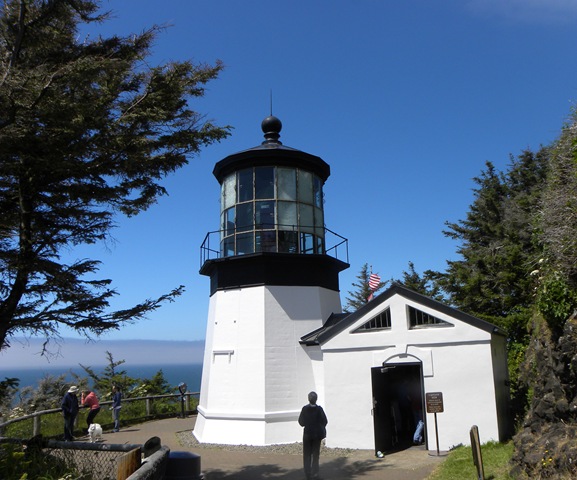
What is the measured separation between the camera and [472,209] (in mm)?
25594

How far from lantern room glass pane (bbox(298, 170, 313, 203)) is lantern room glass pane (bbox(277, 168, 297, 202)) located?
7.5 inches

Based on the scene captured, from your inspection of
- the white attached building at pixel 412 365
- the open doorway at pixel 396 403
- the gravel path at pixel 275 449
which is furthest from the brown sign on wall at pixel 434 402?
the gravel path at pixel 275 449

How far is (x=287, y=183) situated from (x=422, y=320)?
210 inches

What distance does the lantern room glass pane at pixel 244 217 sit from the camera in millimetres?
14031

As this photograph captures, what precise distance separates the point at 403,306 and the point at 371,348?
1.31m

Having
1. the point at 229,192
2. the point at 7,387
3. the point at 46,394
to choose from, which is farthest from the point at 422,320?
the point at 46,394

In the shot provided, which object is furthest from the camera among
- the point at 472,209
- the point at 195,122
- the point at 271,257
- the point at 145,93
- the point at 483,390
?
the point at 472,209

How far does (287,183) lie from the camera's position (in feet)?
46.6

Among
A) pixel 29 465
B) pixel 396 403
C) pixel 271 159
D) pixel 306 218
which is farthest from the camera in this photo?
pixel 306 218

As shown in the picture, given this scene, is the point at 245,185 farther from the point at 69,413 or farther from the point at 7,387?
the point at 7,387

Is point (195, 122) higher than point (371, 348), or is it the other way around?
point (195, 122)

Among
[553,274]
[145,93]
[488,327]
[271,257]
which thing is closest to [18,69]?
[145,93]

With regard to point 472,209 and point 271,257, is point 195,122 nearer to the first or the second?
point 271,257

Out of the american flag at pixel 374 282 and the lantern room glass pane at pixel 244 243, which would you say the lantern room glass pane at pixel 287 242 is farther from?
the american flag at pixel 374 282
